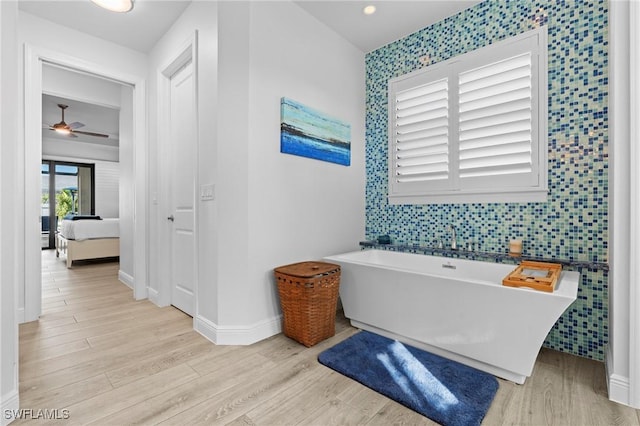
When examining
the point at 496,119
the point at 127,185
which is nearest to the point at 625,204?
the point at 496,119

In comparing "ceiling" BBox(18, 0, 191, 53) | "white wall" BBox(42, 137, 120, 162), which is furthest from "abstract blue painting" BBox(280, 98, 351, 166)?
"white wall" BBox(42, 137, 120, 162)

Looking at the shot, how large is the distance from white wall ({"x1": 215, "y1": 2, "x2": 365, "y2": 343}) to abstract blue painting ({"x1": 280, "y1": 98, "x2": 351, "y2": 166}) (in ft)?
0.21

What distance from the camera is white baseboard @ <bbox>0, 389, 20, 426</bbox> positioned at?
132cm

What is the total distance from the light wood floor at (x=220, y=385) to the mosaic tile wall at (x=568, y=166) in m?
0.45

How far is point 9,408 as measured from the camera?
1354 mm

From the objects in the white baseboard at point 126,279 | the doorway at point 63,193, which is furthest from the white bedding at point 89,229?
the doorway at point 63,193

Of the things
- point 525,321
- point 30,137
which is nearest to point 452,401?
point 525,321

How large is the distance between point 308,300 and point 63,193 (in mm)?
8450

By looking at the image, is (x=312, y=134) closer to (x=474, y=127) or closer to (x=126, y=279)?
(x=474, y=127)

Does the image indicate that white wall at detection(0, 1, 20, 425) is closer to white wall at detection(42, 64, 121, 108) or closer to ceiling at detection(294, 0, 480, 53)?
ceiling at detection(294, 0, 480, 53)

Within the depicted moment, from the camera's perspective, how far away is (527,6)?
228 centimetres

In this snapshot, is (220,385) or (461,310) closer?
(220,385)

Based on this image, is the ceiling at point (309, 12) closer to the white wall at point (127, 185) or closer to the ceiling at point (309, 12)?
the ceiling at point (309, 12)

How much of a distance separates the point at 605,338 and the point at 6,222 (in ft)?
11.3
